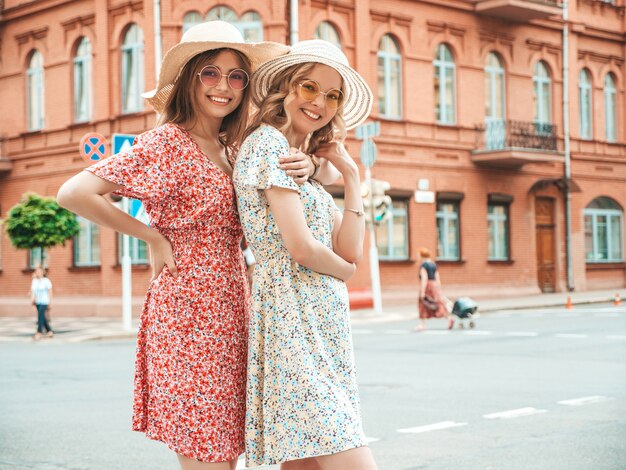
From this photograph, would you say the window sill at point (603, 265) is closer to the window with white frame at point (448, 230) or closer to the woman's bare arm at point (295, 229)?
the window with white frame at point (448, 230)

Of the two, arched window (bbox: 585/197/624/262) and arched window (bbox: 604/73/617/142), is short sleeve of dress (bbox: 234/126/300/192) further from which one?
arched window (bbox: 604/73/617/142)

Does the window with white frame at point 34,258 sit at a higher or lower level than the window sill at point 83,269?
higher

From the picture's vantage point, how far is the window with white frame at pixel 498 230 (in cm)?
3106

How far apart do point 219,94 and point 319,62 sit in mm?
377

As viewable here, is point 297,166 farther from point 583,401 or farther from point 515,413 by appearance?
point 583,401

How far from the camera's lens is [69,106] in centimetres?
2847

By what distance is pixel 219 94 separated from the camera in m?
3.59

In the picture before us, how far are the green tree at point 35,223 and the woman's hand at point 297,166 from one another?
1884cm

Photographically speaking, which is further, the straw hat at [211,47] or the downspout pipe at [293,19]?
the downspout pipe at [293,19]

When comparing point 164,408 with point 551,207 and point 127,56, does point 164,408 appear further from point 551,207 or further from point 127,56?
point 551,207

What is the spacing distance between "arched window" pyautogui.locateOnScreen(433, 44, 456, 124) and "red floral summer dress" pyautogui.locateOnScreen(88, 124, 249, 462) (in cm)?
2701

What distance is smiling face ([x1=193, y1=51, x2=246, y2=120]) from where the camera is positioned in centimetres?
359

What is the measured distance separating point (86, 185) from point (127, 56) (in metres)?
24.6

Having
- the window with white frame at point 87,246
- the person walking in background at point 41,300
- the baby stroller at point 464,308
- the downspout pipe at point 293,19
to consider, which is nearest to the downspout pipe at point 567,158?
the downspout pipe at point 293,19
